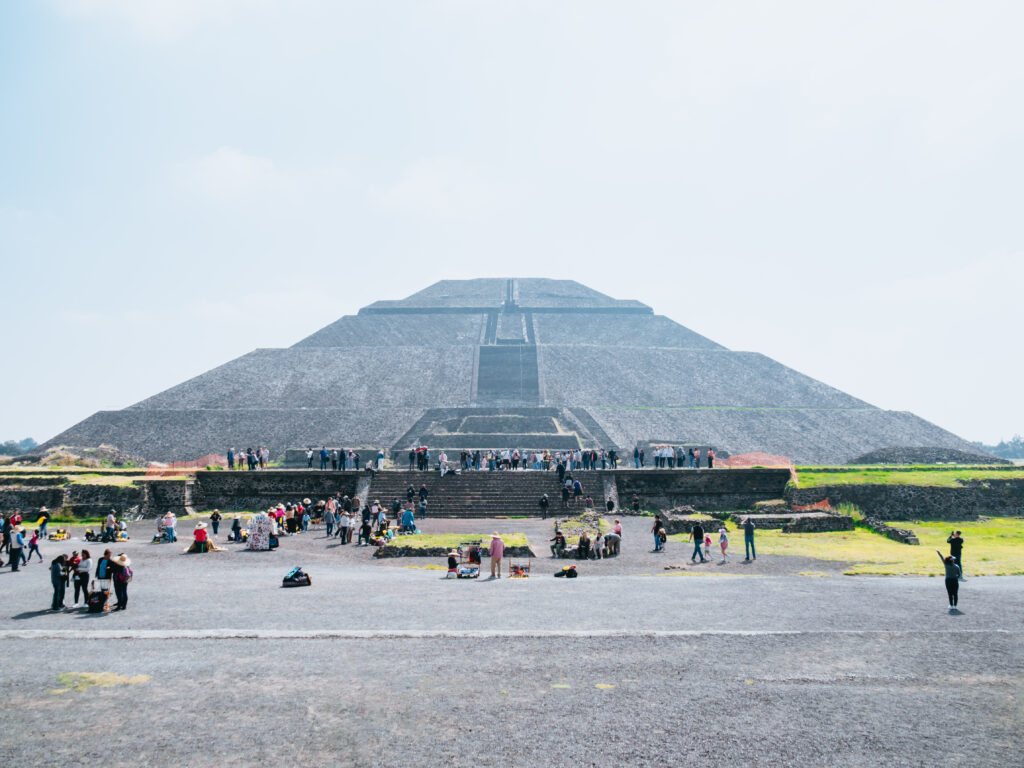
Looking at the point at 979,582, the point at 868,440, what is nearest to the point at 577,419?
the point at 868,440

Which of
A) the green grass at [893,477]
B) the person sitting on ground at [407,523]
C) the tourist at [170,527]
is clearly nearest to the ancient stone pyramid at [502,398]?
the green grass at [893,477]

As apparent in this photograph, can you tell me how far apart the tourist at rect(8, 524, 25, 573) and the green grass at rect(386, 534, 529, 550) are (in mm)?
7618

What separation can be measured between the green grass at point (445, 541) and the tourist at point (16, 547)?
762 cm

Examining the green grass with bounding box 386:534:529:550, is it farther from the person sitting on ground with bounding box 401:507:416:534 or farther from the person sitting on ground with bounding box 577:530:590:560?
the person sitting on ground with bounding box 401:507:416:534

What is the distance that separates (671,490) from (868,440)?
2418 cm

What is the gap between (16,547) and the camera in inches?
567

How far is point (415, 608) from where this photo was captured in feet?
34.6

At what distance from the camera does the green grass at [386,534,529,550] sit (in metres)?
16.3

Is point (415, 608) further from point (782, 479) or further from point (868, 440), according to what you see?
point (868, 440)

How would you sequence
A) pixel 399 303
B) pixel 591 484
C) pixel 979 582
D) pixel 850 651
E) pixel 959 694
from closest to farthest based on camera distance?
pixel 959 694
pixel 850 651
pixel 979 582
pixel 591 484
pixel 399 303

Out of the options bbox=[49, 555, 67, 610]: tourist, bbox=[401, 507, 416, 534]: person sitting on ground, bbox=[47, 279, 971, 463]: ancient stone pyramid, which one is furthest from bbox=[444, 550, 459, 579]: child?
bbox=[47, 279, 971, 463]: ancient stone pyramid

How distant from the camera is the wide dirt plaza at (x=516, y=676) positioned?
19.7 feet

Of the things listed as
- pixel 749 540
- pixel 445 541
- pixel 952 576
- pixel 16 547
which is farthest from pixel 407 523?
pixel 952 576

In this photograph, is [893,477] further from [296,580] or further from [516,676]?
[516,676]
